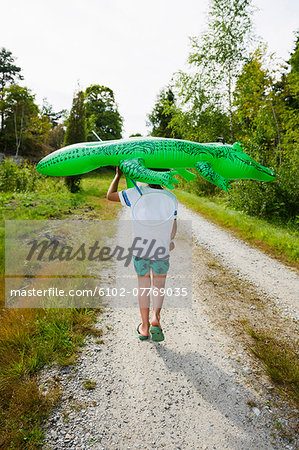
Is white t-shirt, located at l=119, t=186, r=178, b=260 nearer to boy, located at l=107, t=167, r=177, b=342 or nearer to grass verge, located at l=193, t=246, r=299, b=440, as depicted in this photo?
boy, located at l=107, t=167, r=177, b=342

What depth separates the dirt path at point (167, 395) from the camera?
5.83ft

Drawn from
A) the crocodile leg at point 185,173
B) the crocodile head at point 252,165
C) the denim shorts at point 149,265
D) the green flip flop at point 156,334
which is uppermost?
the crocodile head at point 252,165

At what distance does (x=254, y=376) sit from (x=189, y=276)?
2.34m

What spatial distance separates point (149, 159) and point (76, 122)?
492 inches

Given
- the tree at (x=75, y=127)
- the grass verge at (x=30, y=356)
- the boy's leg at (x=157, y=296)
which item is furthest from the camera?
the tree at (x=75, y=127)

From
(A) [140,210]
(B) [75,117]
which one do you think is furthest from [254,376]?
(B) [75,117]

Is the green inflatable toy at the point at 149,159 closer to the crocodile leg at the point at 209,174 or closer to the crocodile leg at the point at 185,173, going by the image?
the crocodile leg at the point at 209,174

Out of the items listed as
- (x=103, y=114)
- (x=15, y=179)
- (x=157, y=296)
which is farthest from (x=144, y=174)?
(x=103, y=114)

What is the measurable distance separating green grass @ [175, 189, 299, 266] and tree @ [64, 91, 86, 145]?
7.67 m

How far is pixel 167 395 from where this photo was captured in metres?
2.13

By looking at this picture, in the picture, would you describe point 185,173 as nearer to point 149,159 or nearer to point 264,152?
point 149,159

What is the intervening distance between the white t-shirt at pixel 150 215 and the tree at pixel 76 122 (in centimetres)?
1186

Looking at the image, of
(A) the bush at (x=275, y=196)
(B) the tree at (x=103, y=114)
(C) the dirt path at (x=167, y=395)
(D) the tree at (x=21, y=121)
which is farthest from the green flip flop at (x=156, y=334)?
(D) the tree at (x=21, y=121)

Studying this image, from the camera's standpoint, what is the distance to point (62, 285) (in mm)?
3664
